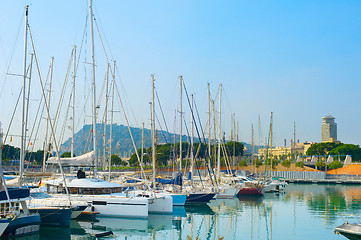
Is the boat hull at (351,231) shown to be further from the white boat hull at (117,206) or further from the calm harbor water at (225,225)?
the white boat hull at (117,206)

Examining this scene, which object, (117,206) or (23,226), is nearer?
(23,226)

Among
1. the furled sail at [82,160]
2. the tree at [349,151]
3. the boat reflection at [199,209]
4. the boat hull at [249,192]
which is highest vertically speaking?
the tree at [349,151]

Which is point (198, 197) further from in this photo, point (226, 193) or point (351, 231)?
point (351, 231)

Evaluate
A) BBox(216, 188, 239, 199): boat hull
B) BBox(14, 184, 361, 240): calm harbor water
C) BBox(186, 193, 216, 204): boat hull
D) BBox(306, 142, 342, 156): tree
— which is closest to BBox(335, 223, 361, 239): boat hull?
BBox(14, 184, 361, 240): calm harbor water

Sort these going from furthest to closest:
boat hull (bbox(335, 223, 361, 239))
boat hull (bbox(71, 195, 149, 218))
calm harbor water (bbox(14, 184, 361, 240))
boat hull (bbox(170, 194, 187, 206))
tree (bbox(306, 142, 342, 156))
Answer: tree (bbox(306, 142, 342, 156)) < boat hull (bbox(170, 194, 187, 206)) < boat hull (bbox(71, 195, 149, 218)) < calm harbor water (bbox(14, 184, 361, 240)) < boat hull (bbox(335, 223, 361, 239))

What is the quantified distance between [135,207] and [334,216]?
61.9 feet

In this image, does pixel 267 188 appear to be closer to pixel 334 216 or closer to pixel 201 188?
pixel 201 188

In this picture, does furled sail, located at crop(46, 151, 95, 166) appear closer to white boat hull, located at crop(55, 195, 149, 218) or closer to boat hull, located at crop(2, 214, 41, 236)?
white boat hull, located at crop(55, 195, 149, 218)

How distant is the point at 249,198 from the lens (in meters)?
52.6

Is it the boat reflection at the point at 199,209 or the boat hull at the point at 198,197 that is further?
the boat hull at the point at 198,197

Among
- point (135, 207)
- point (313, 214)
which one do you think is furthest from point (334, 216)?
point (135, 207)

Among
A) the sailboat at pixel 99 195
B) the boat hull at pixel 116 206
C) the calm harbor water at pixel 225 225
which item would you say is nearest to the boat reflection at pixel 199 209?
the calm harbor water at pixel 225 225

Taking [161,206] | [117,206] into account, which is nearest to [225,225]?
[161,206]

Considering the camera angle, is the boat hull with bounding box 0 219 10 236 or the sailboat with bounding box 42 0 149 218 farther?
the sailboat with bounding box 42 0 149 218
